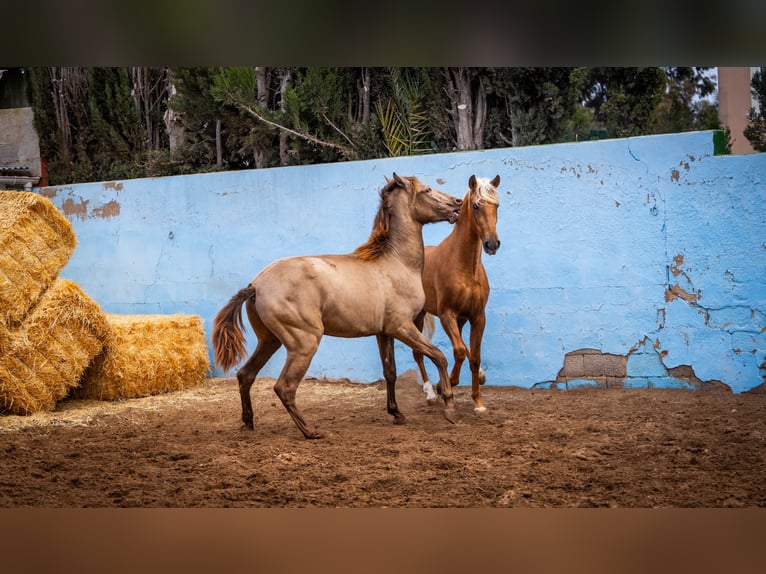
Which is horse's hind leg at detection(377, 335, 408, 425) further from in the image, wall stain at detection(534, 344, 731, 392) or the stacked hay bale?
the stacked hay bale

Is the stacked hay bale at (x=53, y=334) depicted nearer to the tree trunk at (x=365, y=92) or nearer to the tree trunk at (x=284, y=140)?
the tree trunk at (x=284, y=140)

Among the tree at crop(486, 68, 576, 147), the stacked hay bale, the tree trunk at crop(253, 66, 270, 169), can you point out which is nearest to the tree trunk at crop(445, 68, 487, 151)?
the tree at crop(486, 68, 576, 147)

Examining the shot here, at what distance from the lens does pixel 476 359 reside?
Result: 5.12 meters

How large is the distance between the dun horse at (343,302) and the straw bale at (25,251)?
187 cm

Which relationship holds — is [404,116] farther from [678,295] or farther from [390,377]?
[390,377]

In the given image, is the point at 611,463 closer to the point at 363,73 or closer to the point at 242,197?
the point at 242,197

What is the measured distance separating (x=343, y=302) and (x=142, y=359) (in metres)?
2.43

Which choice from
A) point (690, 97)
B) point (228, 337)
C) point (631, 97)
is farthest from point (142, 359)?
point (690, 97)

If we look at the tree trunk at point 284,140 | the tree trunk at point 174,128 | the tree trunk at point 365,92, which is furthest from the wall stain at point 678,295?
the tree trunk at point 174,128

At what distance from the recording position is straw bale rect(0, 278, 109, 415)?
521cm

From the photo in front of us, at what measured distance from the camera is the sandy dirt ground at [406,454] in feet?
10.4
